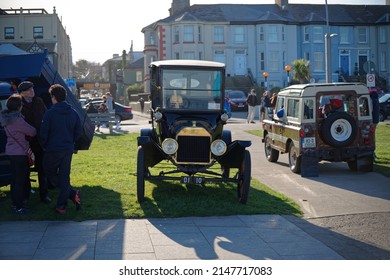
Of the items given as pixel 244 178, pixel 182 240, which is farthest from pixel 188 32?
pixel 182 240

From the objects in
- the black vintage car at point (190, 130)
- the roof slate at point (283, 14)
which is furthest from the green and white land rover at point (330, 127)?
the roof slate at point (283, 14)

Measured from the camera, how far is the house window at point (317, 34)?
59938mm

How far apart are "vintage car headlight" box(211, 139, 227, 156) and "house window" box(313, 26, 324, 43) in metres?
52.5

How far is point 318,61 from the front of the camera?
60688 millimetres

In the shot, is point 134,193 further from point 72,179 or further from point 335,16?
point 335,16

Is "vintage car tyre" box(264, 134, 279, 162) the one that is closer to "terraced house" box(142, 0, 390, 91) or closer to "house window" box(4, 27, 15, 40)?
"house window" box(4, 27, 15, 40)

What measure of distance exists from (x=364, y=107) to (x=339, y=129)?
0.99 m

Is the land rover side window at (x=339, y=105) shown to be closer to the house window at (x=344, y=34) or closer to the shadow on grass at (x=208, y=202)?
the shadow on grass at (x=208, y=202)

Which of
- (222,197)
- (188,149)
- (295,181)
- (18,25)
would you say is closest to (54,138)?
(188,149)

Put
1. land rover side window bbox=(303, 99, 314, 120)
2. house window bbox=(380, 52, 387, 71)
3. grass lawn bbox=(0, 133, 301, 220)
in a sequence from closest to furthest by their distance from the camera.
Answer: grass lawn bbox=(0, 133, 301, 220) → land rover side window bbox=(303, 99, 314, 120) → house window bbox=(380, 52, 387, 71)

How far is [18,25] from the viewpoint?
16359mm

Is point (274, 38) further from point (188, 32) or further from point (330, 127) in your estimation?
point (330, 127)

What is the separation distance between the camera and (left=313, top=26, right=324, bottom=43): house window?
197 ft

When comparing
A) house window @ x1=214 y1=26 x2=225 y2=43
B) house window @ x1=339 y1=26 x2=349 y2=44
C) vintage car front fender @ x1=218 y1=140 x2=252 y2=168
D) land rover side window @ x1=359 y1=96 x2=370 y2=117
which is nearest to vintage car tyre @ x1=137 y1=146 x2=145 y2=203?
vintage car front fender @ x1=218 y1=140 x2=252 y2=168
